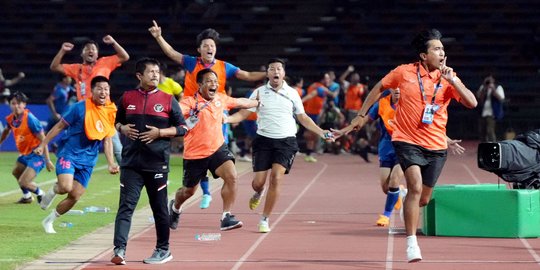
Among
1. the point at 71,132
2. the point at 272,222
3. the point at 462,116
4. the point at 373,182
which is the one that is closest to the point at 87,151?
the point at 71,132

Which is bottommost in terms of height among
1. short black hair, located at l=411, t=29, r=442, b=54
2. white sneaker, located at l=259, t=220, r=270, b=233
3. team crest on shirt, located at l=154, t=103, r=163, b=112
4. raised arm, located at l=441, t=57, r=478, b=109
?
white sneaker, located at l=259, t=220, r=270, b=233

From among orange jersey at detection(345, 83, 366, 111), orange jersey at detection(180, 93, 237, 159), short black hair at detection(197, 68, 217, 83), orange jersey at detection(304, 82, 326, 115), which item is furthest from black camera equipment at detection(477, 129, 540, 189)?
orange jersey at detection(345, 83, 366, 111)

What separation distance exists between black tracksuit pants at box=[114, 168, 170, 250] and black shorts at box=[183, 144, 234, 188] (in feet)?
8.81

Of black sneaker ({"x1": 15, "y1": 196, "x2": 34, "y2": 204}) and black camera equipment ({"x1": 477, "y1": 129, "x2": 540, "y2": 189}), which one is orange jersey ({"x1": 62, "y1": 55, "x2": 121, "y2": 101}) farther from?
black camera equipment ({"x1": 477, "y1": 129, "x2": 540, "y2": 189})

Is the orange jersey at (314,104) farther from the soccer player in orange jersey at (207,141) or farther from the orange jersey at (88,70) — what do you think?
the soccer player in orange jersey at (207,141)

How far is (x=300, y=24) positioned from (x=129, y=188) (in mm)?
29855

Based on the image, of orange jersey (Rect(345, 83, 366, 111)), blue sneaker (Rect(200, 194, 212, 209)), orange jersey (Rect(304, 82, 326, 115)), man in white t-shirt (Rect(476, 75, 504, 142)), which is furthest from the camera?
man in white t-shirt (Rect(476, 75, 504, 142))

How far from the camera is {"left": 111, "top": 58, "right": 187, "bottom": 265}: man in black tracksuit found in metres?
11.2

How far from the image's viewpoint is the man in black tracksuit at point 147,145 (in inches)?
440

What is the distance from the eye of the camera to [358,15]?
40312 mm

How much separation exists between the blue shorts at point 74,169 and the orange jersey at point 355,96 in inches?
771

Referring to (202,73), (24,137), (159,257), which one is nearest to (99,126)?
(202,73)

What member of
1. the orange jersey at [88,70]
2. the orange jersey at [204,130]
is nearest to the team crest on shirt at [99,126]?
the orange jersey at [204,130]

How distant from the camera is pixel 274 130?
47.4ft
